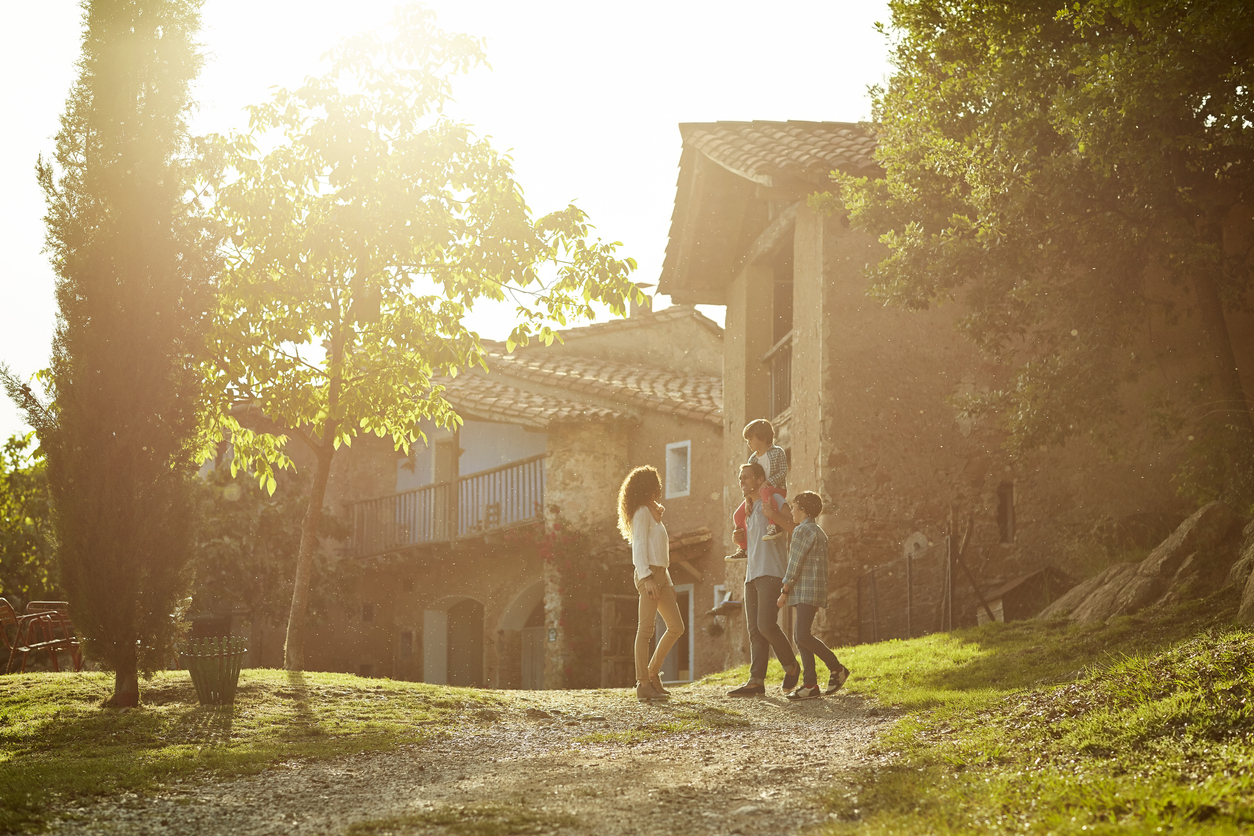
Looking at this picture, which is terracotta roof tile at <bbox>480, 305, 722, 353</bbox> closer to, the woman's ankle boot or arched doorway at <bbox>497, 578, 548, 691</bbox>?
arched doorway at <bbox>497, 578, 548, 691</bbox>

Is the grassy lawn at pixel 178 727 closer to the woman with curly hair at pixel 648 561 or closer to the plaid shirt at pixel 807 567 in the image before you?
the woman with curly hair at pixel 648 561

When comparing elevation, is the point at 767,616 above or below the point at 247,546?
below

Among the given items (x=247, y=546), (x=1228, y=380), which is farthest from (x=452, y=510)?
(x=1228, y=380)

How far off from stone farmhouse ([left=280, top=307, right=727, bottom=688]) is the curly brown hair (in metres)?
8.02

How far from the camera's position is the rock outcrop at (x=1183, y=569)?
24.1 feet

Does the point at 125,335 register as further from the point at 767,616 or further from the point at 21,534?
the point at 21,534

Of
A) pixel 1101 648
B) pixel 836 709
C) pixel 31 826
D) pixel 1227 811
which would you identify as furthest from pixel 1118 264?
pixel 31 826

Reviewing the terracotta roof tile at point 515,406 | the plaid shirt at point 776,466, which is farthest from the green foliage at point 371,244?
the terracotta roof tile at point 515,406

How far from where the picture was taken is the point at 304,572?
9.09 m

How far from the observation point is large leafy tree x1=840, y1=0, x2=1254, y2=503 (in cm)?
723

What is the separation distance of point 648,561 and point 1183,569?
12.2 feet

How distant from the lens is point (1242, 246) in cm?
1082

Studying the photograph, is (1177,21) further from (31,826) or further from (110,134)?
(31,826)

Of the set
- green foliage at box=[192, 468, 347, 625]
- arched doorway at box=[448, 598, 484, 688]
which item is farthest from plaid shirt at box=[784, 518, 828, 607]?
arched doorway at box=[448, 598, 484, 688]
